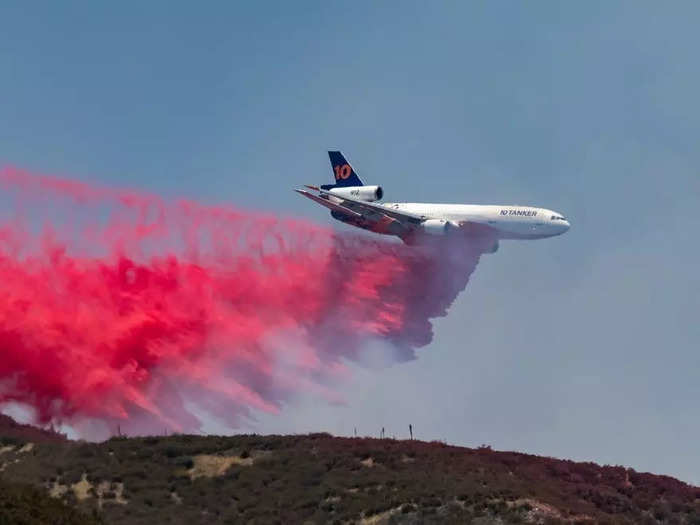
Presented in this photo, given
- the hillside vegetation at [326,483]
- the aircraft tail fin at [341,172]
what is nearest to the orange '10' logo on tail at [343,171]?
the aircraft tail fin at [341,172]

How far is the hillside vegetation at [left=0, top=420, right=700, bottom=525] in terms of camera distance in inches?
→ 2904

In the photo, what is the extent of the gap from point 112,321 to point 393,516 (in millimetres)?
34420

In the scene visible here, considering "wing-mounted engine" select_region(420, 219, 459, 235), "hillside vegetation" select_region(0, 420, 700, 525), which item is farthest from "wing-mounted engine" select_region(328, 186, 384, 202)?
"hillside vegetation" select_region(0, 420, 700, 525)

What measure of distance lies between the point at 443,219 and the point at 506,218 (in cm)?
472

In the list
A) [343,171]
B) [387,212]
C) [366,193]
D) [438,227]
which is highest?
[343,171]

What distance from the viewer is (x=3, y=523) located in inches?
2378

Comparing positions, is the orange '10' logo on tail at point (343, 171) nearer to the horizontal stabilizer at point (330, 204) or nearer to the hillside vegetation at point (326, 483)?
the horizontal stabilizer at point (330, 204)

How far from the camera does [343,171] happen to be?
118625 mm

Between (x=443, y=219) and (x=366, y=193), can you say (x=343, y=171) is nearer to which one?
(x=366, y=193)

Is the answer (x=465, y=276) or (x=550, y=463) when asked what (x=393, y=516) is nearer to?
(x=550, y=463)

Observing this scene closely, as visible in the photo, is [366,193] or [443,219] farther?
[366,193]

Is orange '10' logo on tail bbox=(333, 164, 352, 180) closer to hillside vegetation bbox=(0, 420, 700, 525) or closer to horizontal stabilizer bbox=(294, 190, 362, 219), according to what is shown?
horizontal stabilizer bbox=(294, 190, 362, 219)

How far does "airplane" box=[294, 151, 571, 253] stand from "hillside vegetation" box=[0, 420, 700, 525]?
75.1ft

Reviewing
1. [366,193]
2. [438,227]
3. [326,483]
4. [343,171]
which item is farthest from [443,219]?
[326,483]
